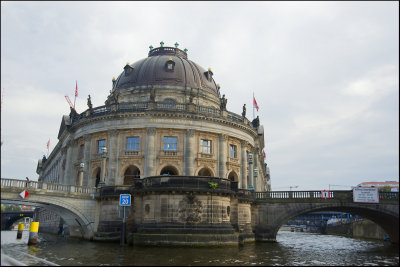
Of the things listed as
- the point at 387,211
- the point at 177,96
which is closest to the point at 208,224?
the point at 387,211

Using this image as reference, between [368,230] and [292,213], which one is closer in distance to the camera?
[292,213]

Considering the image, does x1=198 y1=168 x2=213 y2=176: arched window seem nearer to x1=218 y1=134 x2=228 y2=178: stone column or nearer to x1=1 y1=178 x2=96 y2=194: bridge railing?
x1=218 y1=134 x2=228 y2=178: stone column

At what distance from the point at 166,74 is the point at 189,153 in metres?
14.6

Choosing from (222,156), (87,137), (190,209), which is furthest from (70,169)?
(190,209)

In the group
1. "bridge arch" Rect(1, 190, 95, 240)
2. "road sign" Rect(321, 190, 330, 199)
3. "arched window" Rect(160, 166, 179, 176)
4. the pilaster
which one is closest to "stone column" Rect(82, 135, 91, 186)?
the pilaster

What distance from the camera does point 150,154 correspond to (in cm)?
4222

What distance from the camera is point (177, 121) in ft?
143

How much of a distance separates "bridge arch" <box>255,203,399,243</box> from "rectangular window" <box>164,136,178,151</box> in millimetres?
12363

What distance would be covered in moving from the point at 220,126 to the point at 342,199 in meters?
16.5

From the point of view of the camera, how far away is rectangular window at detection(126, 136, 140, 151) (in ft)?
143

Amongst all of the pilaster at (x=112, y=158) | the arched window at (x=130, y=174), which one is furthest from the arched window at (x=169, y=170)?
the pilaster at (x=112, y=158)

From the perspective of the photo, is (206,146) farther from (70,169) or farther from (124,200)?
(70,169)

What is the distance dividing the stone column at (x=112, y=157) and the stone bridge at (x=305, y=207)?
16.6m

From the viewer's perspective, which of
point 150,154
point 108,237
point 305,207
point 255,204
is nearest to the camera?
point 108,237
